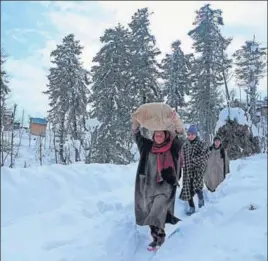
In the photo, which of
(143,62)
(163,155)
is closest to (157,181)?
(163,155)

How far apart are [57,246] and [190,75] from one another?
30.0m

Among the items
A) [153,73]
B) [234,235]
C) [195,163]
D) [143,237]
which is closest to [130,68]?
[153,73]

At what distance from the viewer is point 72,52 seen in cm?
3309

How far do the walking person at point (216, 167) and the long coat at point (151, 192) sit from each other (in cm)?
420

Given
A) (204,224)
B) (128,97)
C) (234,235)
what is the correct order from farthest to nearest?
(128,97)
(204,224)
(234,235)

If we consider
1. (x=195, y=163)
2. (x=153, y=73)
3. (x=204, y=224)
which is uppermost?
(x=153, y=73)

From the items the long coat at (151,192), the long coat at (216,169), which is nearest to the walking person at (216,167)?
the long coat at (216,169)

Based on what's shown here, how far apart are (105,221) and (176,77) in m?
27.4

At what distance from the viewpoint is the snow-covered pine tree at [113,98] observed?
25.2 meters

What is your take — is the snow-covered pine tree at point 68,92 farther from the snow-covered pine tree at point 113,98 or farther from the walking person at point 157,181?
the walking person at point 157,181

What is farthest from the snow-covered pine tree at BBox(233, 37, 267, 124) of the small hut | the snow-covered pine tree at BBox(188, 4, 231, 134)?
the small hut

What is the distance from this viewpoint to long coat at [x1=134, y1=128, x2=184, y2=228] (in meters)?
5.06

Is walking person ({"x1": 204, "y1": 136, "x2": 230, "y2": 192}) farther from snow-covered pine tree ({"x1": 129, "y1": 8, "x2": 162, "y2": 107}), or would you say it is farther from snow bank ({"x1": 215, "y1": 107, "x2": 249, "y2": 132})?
snow-covered pine tree ({"x1": 129, "y1": 8, "x2": 162, "y2": 107})

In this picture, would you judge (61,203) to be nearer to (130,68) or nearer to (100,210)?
(100,210)
